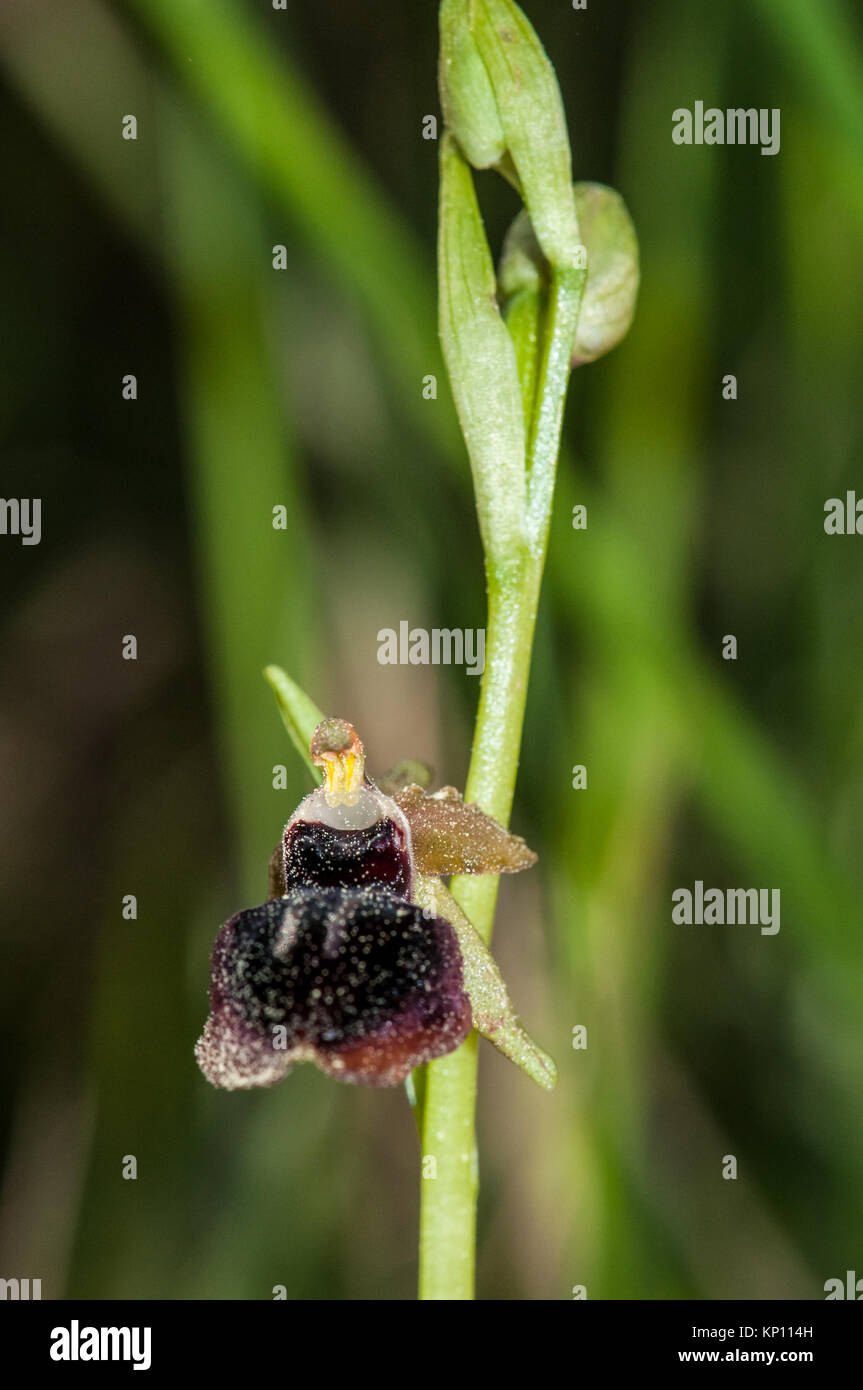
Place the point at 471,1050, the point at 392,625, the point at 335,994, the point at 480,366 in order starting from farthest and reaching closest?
the point at 392,625 < the point at 480,366 < the point at 471,1050 < the point at 335,994

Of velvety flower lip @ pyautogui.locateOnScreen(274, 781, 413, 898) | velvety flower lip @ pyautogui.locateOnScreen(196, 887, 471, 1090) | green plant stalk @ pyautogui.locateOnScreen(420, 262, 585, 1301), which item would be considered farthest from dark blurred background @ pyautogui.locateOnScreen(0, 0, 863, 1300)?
velvety flower lip @ pyautogui.locateOnScreen(196, 887, 471, 1090)

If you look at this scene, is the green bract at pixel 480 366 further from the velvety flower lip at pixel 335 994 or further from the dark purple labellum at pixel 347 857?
the velvety flower lip at pixel 335 994

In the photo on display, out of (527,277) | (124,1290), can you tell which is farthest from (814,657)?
(124,1290)

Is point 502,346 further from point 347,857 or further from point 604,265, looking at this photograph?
point 347,857

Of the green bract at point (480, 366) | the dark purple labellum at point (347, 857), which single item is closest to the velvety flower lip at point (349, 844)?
the dark purple labellum at point (347, 857)

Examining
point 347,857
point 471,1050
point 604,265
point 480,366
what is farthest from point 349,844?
point 604,265

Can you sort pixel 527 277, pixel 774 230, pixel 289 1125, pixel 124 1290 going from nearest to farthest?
pixel 527 277 → pixel 124 1290 → pixel 289 1125 → pixel 774 230
